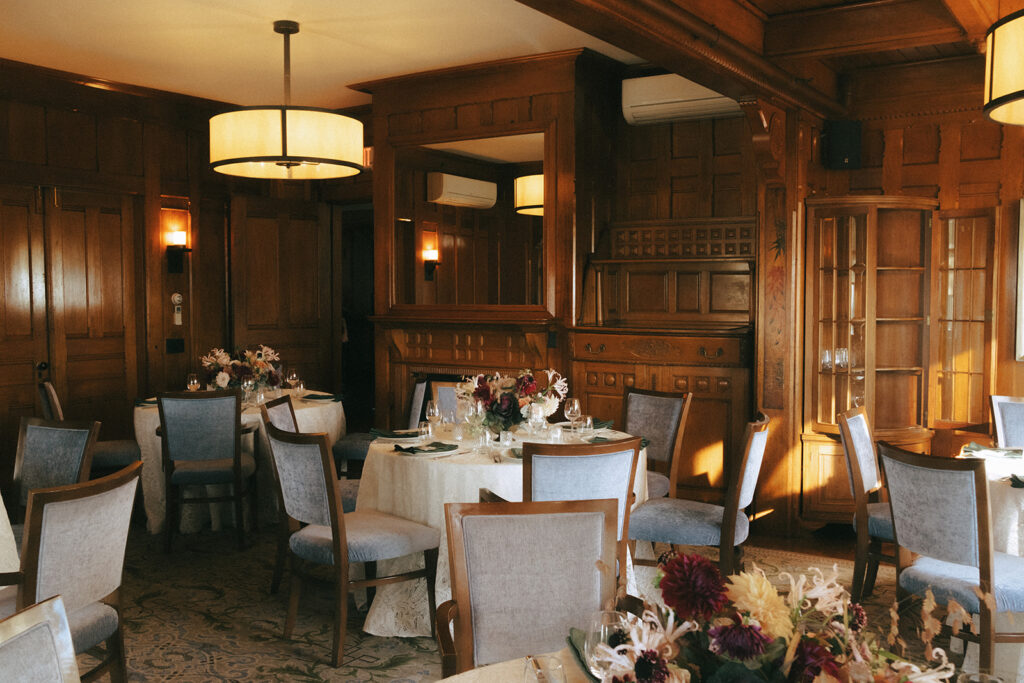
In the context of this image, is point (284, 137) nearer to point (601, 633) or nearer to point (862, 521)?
point (862, 521)

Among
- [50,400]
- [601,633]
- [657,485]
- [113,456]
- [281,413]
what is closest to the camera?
[601,633]

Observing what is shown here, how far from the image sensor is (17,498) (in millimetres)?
3863

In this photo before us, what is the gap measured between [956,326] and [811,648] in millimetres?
5350

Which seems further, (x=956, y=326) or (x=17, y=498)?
(x=956, y=326)

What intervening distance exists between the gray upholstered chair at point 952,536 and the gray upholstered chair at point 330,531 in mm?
1897

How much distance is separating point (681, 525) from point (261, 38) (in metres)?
4.30

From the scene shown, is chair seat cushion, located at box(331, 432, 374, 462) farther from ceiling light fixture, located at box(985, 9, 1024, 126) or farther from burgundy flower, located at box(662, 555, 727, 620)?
burgundy flower, located at box(662, 555, 727, 620)

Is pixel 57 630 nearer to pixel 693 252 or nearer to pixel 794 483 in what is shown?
pixel 794 483

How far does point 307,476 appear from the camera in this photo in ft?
11.8

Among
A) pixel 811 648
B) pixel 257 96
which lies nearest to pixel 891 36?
pixel 811 648

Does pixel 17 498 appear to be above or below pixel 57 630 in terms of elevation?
below

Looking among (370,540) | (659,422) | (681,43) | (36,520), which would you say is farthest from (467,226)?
(36,520)

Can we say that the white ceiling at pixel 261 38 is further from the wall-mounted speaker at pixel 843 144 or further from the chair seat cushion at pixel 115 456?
the chair seat cushion at pixel 115 456

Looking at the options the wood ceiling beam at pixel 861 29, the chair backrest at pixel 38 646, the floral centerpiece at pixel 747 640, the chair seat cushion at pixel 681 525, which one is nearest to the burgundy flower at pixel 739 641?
the floral centerpiece at pixel 747 640
